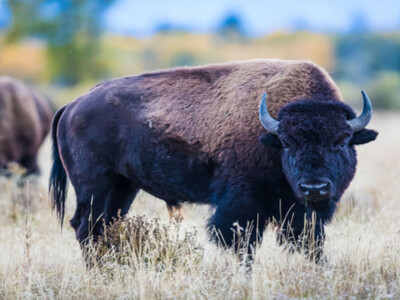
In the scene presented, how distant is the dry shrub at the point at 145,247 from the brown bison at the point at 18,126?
634cm

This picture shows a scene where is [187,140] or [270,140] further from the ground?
[270,140]

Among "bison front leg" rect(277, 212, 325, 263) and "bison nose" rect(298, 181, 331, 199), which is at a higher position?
"bison nose" rect(298, 181, 331, 199)

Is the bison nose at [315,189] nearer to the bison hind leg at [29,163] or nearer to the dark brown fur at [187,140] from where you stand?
the dark brown fur at [187,140]

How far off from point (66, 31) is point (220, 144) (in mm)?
40848

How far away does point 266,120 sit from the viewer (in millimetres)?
5820

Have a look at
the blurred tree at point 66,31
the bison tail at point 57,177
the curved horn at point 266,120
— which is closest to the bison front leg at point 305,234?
the curved horn at point 266,120

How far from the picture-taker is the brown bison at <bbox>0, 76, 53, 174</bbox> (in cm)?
1195

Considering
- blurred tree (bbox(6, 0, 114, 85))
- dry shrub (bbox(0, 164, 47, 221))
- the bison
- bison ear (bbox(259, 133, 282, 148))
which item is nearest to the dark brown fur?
the bison

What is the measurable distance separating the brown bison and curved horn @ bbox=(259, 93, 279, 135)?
721 centimetres

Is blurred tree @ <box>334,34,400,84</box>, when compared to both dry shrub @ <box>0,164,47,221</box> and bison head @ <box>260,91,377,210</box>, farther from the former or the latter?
bison head @ <box>260,91,377,210</box>

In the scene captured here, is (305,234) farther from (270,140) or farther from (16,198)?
(16,198)

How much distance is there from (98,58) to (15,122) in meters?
32.3

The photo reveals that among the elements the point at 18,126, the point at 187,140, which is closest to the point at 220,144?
the point at 187,140

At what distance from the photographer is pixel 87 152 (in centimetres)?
680
